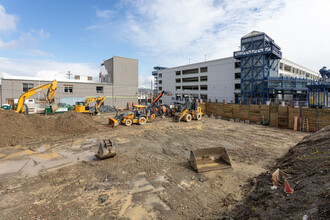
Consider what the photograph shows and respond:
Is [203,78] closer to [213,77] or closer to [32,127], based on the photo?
[213,77]

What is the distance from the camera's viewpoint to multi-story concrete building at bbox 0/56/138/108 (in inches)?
1065

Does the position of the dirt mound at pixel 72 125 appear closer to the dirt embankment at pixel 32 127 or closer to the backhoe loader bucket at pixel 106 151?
the dirt embankment at pixel 32 127

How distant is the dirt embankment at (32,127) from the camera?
469 inches

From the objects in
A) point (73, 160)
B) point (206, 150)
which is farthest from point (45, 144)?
point (206, 150)

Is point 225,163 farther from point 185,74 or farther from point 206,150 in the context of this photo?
point 185,74

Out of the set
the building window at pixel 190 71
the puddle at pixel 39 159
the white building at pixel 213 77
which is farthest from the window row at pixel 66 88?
the building window at pixel 190 71

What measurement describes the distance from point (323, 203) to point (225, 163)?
442cm

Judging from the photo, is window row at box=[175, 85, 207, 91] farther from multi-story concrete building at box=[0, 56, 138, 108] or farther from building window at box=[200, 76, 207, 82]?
multi-story concrete building at box=[0, 56, 138, 108]

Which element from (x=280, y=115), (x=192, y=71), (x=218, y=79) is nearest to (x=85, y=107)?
(x=280, y=115)

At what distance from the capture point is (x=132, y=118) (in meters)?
17.0

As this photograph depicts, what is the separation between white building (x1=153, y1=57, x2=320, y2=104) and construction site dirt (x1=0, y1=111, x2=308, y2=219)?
2008 cm

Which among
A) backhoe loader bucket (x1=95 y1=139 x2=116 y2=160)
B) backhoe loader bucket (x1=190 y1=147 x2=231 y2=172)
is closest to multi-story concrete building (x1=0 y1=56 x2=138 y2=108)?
backhoe loader bucket (x1=95 y1=139 x2=116 y2=160)

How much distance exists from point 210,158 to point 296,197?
3877 mm

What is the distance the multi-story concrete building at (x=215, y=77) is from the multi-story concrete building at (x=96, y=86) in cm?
1134
